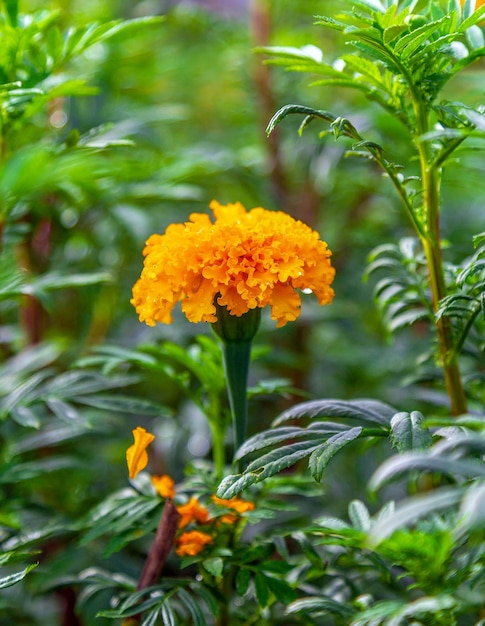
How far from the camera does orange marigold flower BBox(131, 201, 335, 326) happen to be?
54 centimetres

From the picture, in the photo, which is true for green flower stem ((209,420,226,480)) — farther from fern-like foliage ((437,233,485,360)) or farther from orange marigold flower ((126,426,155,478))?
fern-like foliage ((437,233,485,360))

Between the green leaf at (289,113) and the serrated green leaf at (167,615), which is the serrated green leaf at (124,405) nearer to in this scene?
the serrated green leaf at (167,615)

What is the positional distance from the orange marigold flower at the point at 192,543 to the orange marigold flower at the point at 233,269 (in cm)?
20

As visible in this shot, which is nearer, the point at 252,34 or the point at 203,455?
the point at 203,455

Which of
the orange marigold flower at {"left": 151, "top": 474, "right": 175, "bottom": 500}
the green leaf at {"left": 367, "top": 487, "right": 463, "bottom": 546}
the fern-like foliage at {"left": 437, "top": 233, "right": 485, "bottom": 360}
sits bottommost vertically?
the orange marigold flower at {"left": 151, "top": 474, "right": 175, "bottom": 500}

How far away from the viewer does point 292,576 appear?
25.6 inches

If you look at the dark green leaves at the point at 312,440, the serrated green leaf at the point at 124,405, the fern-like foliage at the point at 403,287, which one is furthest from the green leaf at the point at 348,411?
the serrated green leaf at the point at 124,405

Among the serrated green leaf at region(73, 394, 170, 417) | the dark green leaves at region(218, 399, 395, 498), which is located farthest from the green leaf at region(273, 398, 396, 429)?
the serrated green leaf at region(73, 394, 170, 417)

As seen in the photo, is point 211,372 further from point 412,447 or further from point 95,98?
point 95,98

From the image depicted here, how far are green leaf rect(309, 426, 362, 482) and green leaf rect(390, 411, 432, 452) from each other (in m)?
0.03

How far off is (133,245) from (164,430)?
0.36m

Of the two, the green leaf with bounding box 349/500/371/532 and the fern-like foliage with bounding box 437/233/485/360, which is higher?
the fern-like foliage with bounding box 437/233/485/360

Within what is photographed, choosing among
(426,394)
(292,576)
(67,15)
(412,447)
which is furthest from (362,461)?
(67,15)

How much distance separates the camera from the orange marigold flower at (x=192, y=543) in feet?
1.93
